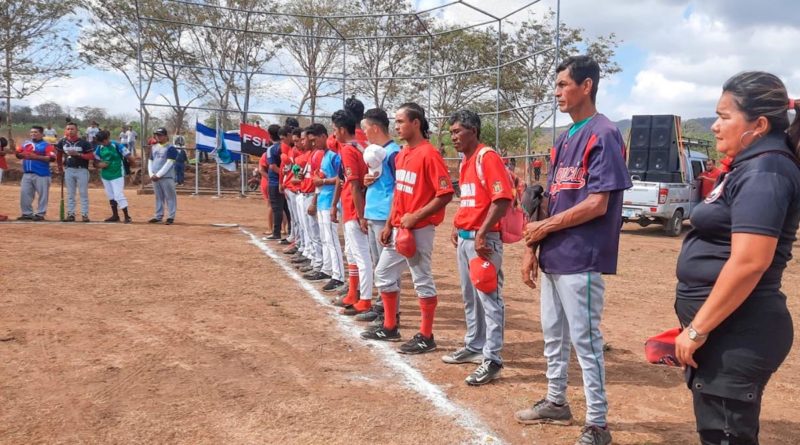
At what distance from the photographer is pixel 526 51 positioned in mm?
23266

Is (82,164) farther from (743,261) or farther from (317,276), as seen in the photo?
(743,261)

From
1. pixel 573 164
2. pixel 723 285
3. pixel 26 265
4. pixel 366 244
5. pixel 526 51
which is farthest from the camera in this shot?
pixel 526 51

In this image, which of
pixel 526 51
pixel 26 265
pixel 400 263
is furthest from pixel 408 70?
pixel 400 263

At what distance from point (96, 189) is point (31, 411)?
24.2m

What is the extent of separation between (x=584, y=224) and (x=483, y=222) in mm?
1097

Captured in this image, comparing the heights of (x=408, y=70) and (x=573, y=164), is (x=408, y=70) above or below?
above

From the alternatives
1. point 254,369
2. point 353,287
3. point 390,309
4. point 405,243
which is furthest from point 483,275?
point 353,287

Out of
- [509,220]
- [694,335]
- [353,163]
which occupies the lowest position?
[694,335]

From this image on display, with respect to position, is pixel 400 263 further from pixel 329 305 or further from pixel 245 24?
pixel 245 24

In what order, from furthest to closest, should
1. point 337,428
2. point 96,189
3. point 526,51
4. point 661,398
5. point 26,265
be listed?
point 96,189 < point 526,51 < point 26,265 < point 661,398 < point 337,428

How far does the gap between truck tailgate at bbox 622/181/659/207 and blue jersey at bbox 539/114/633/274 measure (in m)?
12.4

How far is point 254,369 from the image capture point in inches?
171

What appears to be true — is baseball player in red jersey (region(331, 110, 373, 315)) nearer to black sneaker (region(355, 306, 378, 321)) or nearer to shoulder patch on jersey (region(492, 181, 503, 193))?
black sneaker (region(355, 306, 378, 321))

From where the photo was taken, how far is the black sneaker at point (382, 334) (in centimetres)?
517
